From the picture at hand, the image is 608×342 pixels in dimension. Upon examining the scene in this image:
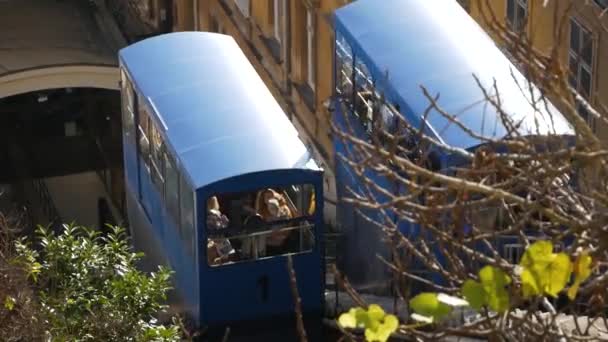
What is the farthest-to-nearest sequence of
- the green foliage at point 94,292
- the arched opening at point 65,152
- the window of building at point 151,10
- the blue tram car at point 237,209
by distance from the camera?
the window of building at point 151,10 → the arched opening at point 65,152 → the blue tram car at point 237,209 → the green foliage at point 94,292

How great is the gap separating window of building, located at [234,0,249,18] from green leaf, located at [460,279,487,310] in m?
24.0

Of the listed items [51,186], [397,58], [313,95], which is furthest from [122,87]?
[51,186]

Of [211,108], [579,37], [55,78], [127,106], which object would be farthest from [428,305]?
[55,78]

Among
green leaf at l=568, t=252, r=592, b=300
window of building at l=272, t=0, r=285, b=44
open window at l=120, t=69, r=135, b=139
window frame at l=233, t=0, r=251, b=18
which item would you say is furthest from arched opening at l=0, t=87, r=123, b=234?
green leaf at l=568, t=252, r=592, b=300

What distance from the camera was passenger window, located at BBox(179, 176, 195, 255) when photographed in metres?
16.5

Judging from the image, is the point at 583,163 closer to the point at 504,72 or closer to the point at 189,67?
the point at 504,72

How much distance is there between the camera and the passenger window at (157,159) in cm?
1802

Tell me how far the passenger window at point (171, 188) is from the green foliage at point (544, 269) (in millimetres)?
11635

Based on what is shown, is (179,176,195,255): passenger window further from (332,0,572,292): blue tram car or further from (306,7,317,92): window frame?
(306,7,317,92): window frame

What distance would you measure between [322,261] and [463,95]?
246 cm

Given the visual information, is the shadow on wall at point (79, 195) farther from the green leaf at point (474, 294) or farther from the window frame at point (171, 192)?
the green leaf at point (474, 294)

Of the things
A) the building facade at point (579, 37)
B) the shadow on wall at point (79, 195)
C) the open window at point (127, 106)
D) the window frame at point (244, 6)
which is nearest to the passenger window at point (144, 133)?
the open window at point (127, 106)

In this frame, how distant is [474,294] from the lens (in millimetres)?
5664

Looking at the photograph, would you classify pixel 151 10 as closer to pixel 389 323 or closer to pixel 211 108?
pixel 211 108
